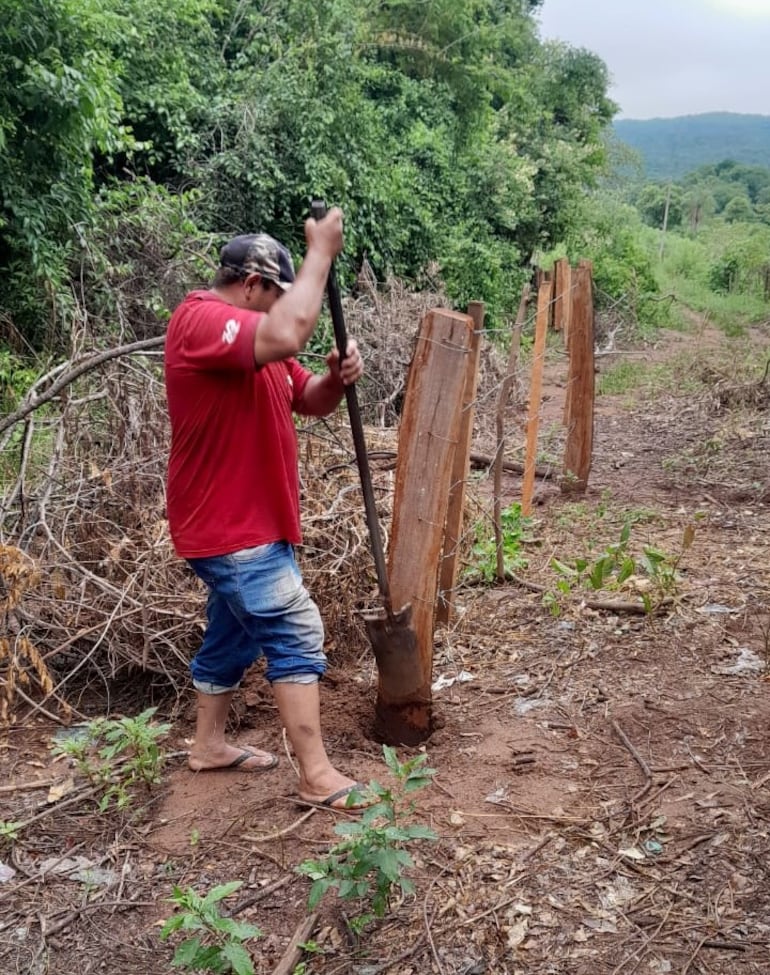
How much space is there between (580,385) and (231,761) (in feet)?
13.2

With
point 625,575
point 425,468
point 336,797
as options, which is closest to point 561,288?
point 625,575

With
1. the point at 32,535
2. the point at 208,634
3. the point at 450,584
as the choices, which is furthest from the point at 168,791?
the point at 450,584

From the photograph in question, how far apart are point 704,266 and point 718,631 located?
22889 mm

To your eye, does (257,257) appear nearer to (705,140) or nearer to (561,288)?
(561,288)

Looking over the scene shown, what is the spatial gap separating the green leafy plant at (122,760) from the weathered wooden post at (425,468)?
33.2 inches

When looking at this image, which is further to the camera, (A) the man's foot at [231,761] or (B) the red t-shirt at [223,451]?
(A) the man's foot at [231,761]

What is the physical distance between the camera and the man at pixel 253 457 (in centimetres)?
220

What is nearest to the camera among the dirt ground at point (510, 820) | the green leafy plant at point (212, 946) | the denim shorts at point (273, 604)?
the green leafy plant at point (212, 946)

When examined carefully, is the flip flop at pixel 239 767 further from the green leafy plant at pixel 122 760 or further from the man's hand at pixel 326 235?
the man's hand at pixel 326 235

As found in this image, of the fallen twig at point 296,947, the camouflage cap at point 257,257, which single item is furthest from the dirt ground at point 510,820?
the camouflage cap at point 257,257

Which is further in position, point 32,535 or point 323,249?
point 32,535

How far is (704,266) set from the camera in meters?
24.1

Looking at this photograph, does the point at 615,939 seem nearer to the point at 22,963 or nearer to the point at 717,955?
the point at 717,955

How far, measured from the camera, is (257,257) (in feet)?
7.47
